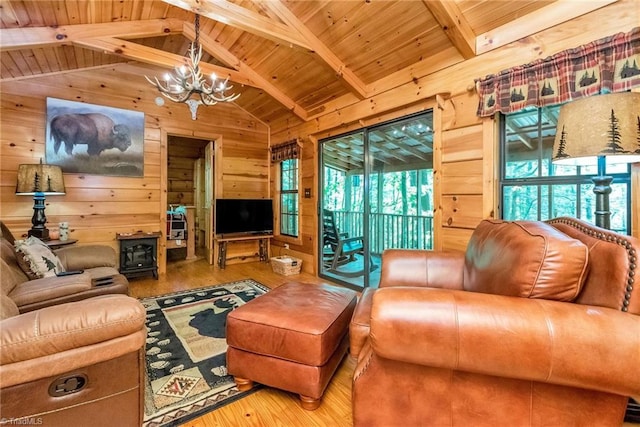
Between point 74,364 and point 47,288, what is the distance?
4.36ft

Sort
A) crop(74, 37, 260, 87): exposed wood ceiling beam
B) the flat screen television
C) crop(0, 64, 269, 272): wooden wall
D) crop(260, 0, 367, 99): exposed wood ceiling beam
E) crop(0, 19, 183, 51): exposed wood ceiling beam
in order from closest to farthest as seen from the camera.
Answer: crop(0, 19, 183, 51): exposed wood ceiling beam → crop(260, 0, 367, 99): exposed wood ceiling beam → crop(74, 37, 260, 87): exposed wood ceiling beam → crop(0, 64, 269, 272): wooden wall → the flat screen television

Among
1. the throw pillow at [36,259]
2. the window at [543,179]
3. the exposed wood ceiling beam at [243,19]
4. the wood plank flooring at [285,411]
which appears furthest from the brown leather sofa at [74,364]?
the window at [543,179]

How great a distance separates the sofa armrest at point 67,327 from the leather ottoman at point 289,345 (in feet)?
2.04

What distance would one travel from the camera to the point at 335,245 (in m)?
4.23

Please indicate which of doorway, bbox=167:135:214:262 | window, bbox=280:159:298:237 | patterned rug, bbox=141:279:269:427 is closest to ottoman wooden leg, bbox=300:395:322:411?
patterned rug, bbox=141:279:269:427

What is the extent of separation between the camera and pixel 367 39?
2.73 m

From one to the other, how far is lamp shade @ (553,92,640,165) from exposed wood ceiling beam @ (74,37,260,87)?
3.61m

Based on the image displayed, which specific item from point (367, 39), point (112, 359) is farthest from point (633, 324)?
point (367, 39)

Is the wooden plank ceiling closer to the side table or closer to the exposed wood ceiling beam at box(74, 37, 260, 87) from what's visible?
the exposed wood ceiling beam at box(74, 37, 260, 87)

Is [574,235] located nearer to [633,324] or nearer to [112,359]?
[633,324]

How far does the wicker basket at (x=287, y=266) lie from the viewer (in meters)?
4.23

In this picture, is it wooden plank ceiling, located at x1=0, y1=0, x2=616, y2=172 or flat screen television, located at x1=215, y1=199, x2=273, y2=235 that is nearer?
wooden plank ceiling, located at x1=0, y1=0, x2=616, y2=172

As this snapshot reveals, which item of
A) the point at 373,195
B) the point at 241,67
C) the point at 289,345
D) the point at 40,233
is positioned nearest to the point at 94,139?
the point at 40,233

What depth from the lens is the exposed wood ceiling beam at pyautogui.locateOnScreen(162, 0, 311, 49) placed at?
236cm
